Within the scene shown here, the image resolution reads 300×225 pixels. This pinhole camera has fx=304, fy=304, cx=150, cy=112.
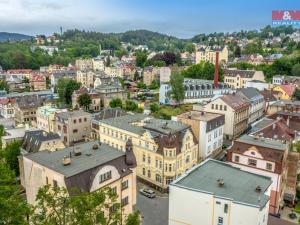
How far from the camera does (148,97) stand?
10081 centimetres

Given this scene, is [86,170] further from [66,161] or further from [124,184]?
[124,184]

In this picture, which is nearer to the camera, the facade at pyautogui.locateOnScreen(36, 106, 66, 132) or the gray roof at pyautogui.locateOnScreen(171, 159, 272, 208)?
the gray roof at pyautogui.locateOnScreen(171, 159, 272, 208)

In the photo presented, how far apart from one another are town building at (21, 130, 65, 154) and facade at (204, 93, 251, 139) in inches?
1206

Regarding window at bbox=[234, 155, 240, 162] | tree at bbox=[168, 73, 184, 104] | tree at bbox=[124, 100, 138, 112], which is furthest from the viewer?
tree at bbox=[168, 73, 184, 104]

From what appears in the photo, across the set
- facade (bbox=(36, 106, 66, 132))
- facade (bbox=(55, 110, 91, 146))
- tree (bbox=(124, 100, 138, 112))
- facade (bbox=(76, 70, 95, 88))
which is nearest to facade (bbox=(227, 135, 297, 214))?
facade (bbox=(55, 110, 91, 146))

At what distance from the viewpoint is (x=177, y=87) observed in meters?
83.6

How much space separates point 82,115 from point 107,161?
33349mm

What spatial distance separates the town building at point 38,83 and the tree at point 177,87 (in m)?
62.4

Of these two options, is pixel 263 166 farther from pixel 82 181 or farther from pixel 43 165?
pixel 43 165

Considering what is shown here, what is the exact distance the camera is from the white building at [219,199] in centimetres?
2541

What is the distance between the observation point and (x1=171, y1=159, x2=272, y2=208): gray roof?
26.2 m

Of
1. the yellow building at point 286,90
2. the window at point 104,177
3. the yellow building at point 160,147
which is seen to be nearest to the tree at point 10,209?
the window at point 104,177

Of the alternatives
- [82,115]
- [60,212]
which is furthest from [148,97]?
[60,212]

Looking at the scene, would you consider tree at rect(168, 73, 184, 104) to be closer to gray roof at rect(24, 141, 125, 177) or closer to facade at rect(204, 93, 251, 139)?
facade at rect(204, 93, 251, 139)
